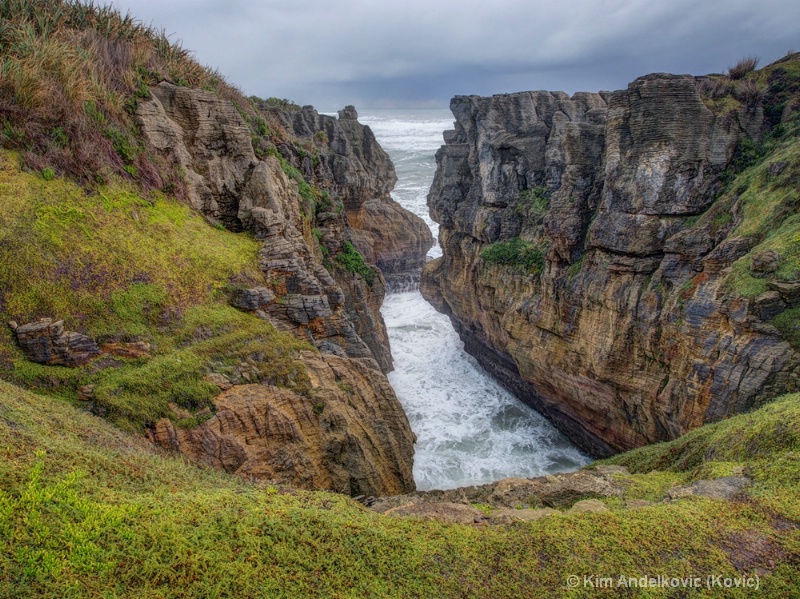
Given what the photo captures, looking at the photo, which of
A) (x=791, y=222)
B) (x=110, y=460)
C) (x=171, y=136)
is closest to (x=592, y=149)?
(x=791, y=222)

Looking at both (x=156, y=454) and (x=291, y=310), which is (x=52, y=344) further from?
(x=291, y=310)

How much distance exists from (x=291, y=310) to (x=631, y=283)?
40.1 feet

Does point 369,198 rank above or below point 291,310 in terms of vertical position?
above

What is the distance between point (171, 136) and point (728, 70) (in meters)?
20.8

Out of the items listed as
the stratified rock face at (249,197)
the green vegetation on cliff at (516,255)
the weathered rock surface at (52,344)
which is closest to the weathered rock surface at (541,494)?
the stratified rock face at (249,197)

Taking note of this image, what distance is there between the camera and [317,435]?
1032cm

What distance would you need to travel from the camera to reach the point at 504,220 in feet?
81.5

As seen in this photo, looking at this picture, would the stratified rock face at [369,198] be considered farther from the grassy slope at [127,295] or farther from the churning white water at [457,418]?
→ the grassy slope at [127,295]

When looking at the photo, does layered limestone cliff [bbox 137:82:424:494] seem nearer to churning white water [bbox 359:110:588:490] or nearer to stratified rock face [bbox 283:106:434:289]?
churning white water [bbox 359:110:588:490]

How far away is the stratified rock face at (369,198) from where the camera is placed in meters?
35.7

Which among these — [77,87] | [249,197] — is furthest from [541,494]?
[77,87]

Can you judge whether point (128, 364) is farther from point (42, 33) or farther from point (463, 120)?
point (463, 120)

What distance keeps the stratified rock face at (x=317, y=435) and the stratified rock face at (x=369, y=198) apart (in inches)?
944

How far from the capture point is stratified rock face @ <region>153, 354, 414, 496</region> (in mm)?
8945
